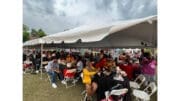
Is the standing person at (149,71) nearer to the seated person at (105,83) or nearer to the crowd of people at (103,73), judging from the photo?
the crowd of people at (103,73)

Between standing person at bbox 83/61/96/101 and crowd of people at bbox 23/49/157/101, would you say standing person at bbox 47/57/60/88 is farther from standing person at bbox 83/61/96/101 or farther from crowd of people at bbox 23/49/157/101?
standing person at bbox 83/61/96/101

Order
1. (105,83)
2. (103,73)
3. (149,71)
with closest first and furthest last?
(105,83)
(103,73)
(149,71)

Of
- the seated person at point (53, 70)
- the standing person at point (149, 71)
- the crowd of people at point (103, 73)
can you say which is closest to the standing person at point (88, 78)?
the crowd of people at point (103, 73)

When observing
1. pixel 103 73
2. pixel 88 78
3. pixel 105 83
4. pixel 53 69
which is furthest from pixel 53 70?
pixel 105 83

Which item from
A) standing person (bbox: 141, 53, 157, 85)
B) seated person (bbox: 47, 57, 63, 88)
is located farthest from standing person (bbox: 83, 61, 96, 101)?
seated person (bbox: 47, 57, 63, 88)

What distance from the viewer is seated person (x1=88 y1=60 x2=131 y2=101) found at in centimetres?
439

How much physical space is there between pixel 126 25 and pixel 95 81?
4.24 ft

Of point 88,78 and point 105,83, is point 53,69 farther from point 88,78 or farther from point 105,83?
point 105,83

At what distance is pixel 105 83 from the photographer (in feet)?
14.9
